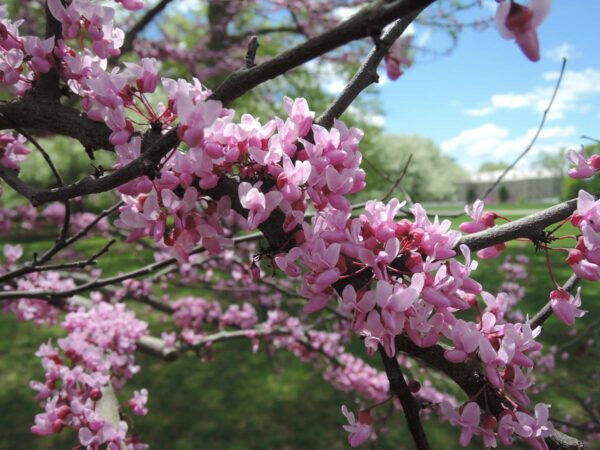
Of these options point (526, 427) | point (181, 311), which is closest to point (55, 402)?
point (526, 427)

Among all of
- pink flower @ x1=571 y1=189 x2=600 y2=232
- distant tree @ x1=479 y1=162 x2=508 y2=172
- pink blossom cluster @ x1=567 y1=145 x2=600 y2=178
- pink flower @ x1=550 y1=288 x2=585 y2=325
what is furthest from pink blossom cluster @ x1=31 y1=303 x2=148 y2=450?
distant tree @ x1=479 y1=162 x2=508 y2=172

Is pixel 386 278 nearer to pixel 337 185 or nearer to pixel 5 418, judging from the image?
pixel 337 185

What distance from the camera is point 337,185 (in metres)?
0.98

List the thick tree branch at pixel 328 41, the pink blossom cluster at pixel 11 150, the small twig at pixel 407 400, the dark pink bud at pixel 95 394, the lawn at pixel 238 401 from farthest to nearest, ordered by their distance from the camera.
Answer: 1. the lawn at pixel 238 401
2. the dark pink bud at pixel 95 394
3. the pink blossom cluster at pixel 11 150
4. the small twig at pixel 407 400
5. the thick tree branch at pixel 328 41

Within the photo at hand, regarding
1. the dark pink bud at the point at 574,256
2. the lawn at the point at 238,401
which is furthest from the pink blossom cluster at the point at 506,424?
the lawn at the point at 238,401

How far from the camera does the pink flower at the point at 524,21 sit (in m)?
0.62

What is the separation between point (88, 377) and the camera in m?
1.87

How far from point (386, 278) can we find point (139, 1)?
48.9 inches

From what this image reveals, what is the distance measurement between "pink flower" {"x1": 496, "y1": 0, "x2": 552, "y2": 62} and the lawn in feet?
12.1

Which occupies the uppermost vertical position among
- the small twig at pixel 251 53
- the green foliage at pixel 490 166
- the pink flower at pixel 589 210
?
the green foliage at pixel 490 166

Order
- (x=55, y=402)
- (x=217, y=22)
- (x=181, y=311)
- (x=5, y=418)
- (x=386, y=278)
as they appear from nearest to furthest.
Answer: (x=386, y=278), (x=55, y=402), (x=181, y=311), (x=5, y=418), (x=217, y=22)

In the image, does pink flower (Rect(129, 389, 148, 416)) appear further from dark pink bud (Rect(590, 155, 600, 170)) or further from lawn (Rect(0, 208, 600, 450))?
dark pink bud (Rect(590, 155, 600, 170))

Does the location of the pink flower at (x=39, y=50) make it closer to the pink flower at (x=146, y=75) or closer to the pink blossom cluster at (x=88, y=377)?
the pink flower at (x=146, y=75)

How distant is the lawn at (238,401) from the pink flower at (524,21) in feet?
12.1
